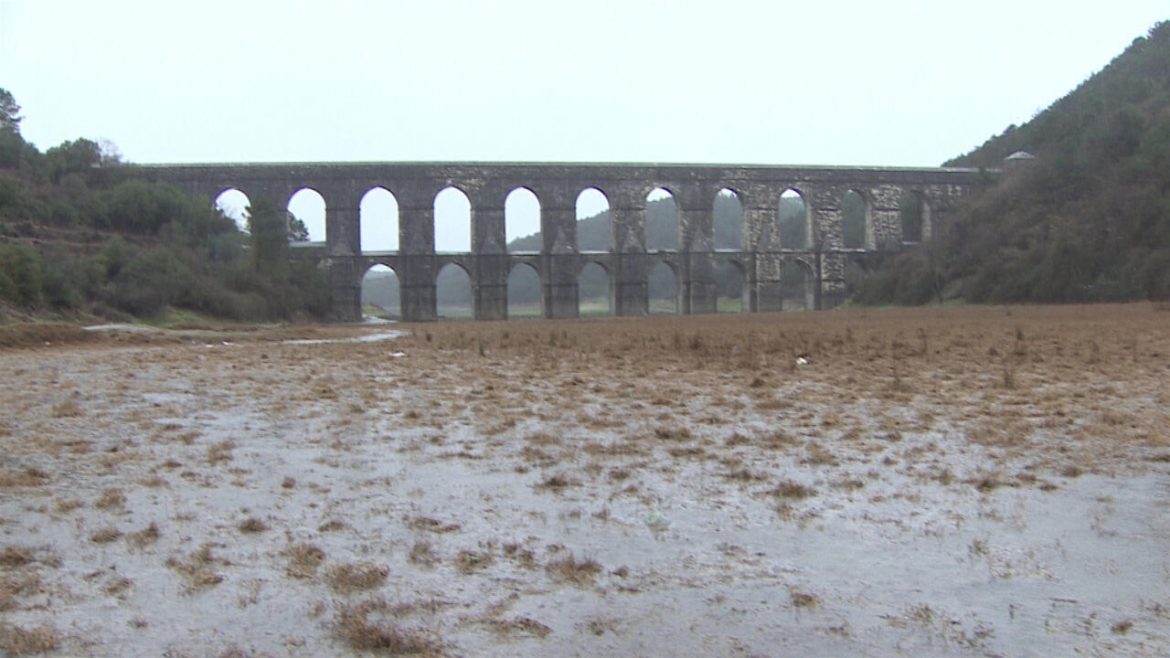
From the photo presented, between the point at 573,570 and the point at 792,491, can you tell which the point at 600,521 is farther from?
the point at 792,491

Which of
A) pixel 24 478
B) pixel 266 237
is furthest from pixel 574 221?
pixel 24 478

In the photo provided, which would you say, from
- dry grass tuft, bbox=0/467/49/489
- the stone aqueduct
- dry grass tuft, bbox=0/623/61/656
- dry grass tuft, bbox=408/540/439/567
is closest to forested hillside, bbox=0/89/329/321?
the stone aqueduct

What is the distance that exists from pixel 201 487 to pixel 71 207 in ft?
141

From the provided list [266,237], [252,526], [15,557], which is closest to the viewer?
[15,557]

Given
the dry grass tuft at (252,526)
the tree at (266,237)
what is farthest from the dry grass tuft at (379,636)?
the tree at (266,237)

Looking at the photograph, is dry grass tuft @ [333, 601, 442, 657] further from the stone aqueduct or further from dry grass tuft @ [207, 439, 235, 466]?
the stone aqueduct

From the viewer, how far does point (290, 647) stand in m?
3.77

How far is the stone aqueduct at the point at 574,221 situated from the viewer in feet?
173

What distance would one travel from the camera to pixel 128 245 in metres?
40.9

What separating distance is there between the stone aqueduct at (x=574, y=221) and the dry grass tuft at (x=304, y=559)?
1891 inches

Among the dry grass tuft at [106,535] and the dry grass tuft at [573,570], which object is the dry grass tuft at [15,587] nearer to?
the dry grass tuft at [106,535]

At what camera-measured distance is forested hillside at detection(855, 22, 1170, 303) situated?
42219mm

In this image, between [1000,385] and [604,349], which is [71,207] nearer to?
[604,349]

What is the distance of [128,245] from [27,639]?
132 ft
